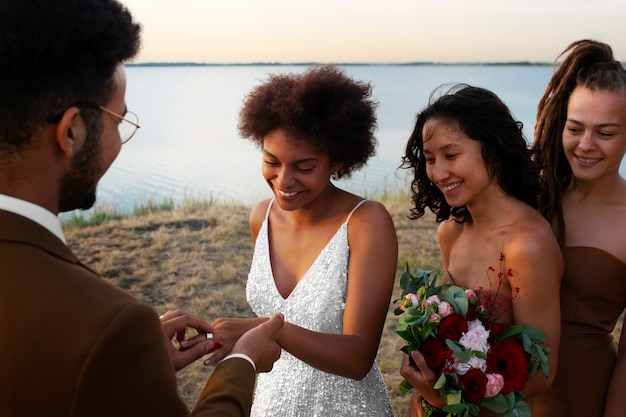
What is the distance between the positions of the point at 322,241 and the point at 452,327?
2.93 ft

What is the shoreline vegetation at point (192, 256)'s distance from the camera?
7.05m

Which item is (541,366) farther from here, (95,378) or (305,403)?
(95,378)

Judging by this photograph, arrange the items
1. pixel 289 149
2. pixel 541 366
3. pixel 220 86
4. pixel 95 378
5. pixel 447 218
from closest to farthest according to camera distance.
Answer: pixel 95 378 < pixel 541 366 < pixel 289 149 < pixel 447 218 < pixel 220 86

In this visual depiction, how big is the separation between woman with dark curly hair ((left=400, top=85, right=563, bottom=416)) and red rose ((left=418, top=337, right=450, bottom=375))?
0.03 meters

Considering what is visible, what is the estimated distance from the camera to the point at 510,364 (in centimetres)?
268

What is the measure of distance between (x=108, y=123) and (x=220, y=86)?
97.7 meters

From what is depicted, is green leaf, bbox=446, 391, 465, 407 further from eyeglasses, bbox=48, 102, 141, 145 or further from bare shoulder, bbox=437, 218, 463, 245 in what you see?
eyeglasses, bbox=48, 102, 141, 145

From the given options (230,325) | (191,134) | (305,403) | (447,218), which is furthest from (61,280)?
(191,134)

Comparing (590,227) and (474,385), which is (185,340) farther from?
(590,227)

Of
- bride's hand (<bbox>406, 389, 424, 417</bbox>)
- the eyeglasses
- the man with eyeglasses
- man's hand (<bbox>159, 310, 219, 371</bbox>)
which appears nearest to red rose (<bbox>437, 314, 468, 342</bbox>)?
bride's hand (<bbox>406, 389, 424, 417</bbox>)

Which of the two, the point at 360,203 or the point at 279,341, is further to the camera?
the point at 360,203

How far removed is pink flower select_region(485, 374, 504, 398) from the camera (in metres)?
2.65

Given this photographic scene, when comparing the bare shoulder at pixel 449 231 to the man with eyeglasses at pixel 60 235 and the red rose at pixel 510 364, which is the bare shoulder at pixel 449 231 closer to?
the red rose at pixel 510 364

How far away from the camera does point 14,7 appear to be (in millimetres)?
1614
